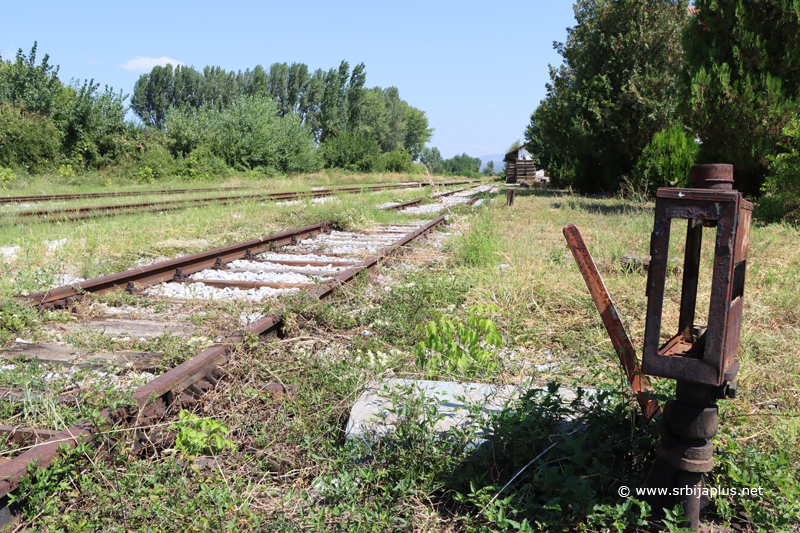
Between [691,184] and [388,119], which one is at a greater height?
[388,119]

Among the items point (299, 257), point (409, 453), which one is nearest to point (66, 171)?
point (299, 257)

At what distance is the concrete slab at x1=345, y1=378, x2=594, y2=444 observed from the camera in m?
2.16

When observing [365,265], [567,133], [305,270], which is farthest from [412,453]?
[567,133]

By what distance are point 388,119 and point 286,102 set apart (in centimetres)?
1665

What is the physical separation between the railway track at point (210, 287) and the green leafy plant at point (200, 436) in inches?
5.8

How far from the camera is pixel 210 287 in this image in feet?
16.4

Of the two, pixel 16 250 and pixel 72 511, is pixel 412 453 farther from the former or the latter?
pixel 16 250

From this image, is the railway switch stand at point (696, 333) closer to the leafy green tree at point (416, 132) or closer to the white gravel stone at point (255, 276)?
the white gravel stone at point (255, 276)

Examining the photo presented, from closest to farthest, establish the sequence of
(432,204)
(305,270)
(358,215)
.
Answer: (305,270), (358,215), (432,204)

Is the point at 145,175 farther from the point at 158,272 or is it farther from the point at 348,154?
the point at 158,272

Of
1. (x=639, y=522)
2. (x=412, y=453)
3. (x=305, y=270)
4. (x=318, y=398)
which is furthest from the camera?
(x=305, y=270)

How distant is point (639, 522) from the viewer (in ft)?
4.98

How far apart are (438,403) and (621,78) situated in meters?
18.4

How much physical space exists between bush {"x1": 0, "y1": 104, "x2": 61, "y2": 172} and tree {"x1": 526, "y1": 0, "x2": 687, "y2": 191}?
77.0ft
